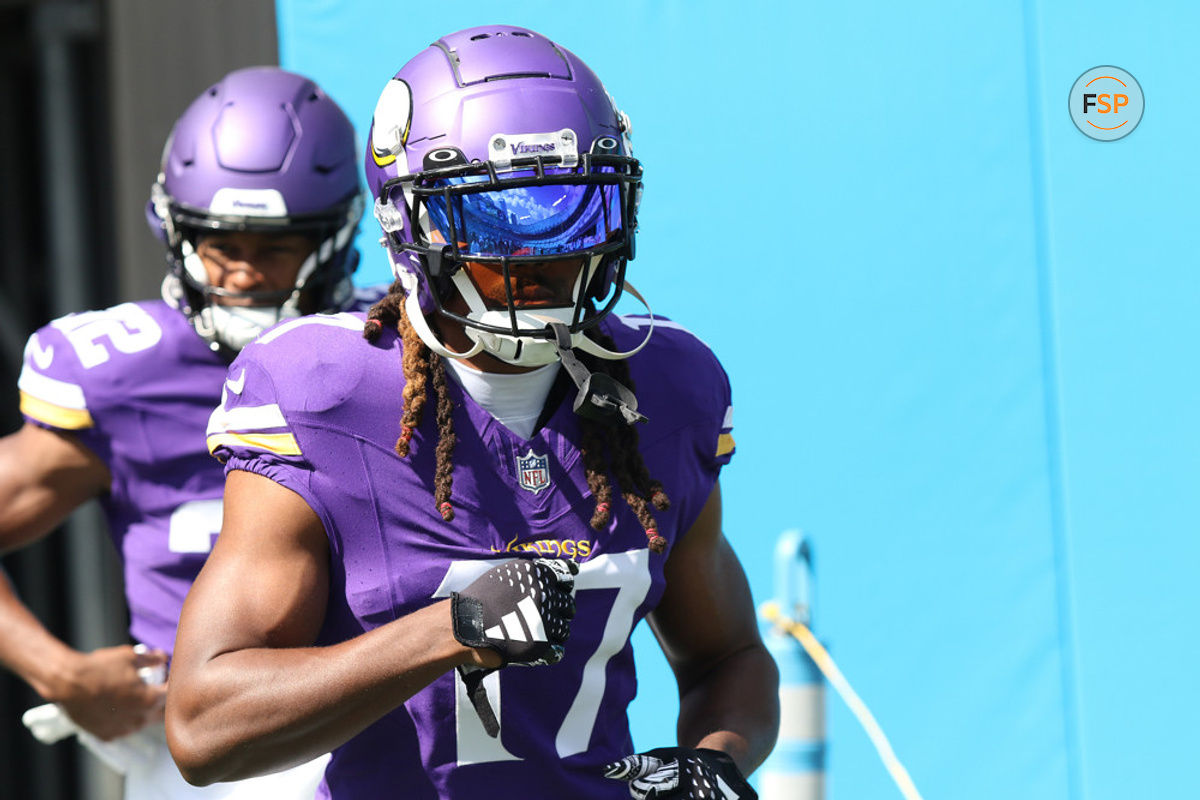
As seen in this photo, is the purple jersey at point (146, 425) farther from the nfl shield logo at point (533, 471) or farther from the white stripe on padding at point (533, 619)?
the white stripe on padding at point (533, 619)

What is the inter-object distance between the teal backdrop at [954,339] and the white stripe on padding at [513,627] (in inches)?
71.2

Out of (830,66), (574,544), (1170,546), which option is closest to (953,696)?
(1170,546)

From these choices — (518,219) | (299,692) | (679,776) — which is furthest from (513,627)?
(518,219)

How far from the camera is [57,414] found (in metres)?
2.64

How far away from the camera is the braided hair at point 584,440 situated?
5.39ft

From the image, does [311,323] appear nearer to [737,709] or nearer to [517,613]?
[517,613]

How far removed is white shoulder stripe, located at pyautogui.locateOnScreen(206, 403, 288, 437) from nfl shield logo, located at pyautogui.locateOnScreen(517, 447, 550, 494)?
281mm

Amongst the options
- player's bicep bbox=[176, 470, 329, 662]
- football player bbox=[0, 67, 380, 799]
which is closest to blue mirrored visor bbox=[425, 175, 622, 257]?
player's bicep bbox=[176, 470, 329, 662]

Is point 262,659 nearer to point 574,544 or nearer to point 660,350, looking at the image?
point 574,544

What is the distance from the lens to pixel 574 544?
1682mm

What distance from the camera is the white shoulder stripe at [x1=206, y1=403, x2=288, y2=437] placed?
62.7 inches

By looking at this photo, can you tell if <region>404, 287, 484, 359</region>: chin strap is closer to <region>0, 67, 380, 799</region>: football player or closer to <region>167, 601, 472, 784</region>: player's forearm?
<region>167, 601, 472, 784</region>: player's forearm

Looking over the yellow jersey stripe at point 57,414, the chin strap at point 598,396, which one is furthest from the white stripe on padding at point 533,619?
the yellow jersey stripe at point 57,414

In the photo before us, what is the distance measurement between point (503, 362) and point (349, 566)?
0.31 metres
